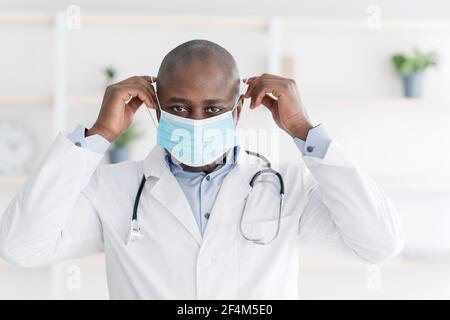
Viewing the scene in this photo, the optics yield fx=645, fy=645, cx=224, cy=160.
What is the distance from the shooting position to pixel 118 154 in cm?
298

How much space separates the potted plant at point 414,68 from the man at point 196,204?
1.82 meters

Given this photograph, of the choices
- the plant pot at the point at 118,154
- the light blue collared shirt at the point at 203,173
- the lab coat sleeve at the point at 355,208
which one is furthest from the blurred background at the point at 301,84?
the lab coat sleeve at the point at 355,208

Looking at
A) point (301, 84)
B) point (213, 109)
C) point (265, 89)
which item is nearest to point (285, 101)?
point (265, 89)

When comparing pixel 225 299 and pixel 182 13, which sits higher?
pixel 182 13

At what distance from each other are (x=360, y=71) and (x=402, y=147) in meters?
0.43

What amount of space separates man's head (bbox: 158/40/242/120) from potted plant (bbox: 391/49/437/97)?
6.21ft

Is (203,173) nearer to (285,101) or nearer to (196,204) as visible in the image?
(196,204)

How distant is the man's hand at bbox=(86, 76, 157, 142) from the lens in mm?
1330

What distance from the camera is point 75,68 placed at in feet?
10.2

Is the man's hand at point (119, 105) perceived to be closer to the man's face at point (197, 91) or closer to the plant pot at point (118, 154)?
the man's face at point (197, 91)

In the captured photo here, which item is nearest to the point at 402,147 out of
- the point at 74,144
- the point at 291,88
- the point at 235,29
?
the point at 235,29

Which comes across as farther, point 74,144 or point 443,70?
point 443,70

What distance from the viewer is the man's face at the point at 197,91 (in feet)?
4.29

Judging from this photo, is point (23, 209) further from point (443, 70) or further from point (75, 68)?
point (443, 70)
